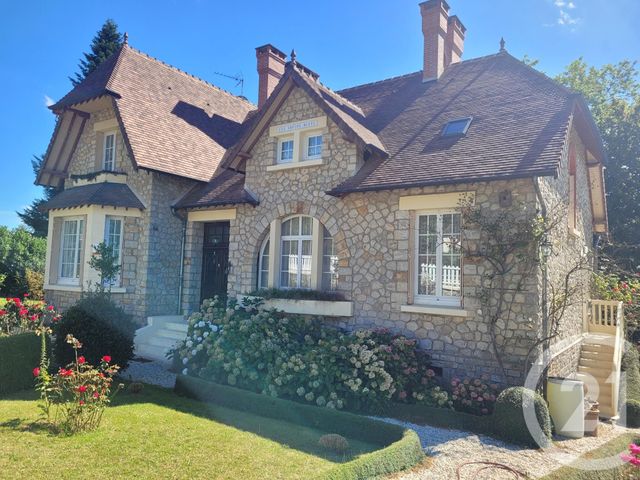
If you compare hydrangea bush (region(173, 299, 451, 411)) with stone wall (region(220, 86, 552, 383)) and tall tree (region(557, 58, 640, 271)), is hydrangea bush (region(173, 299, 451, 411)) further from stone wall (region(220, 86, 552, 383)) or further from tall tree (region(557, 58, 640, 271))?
tall tree (region(557, 58, 640, 271))

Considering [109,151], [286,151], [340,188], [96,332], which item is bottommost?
[96,332]

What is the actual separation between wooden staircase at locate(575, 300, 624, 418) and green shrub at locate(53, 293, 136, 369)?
31.8 ft

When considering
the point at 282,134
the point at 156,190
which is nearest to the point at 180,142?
the point at 156,190

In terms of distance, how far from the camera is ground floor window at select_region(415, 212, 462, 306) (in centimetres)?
955

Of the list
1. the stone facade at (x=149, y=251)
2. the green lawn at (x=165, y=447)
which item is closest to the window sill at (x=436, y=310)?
the green lawn at (x=165, y=447)

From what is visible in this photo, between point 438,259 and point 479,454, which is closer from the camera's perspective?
point 479,454

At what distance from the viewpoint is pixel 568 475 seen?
5723 millimetres

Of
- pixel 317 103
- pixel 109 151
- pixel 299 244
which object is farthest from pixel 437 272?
pixel 109 151

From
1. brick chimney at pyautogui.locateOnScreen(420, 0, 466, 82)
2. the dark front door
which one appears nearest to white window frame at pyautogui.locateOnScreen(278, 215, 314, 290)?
the dark front door

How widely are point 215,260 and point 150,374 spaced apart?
4.74 meters

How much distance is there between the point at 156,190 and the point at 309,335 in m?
7.10

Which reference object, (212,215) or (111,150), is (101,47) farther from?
(212,215)

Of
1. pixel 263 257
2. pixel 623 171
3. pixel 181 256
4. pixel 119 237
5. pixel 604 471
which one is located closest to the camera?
pixel 604 471

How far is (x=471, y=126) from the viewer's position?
11.0 m
